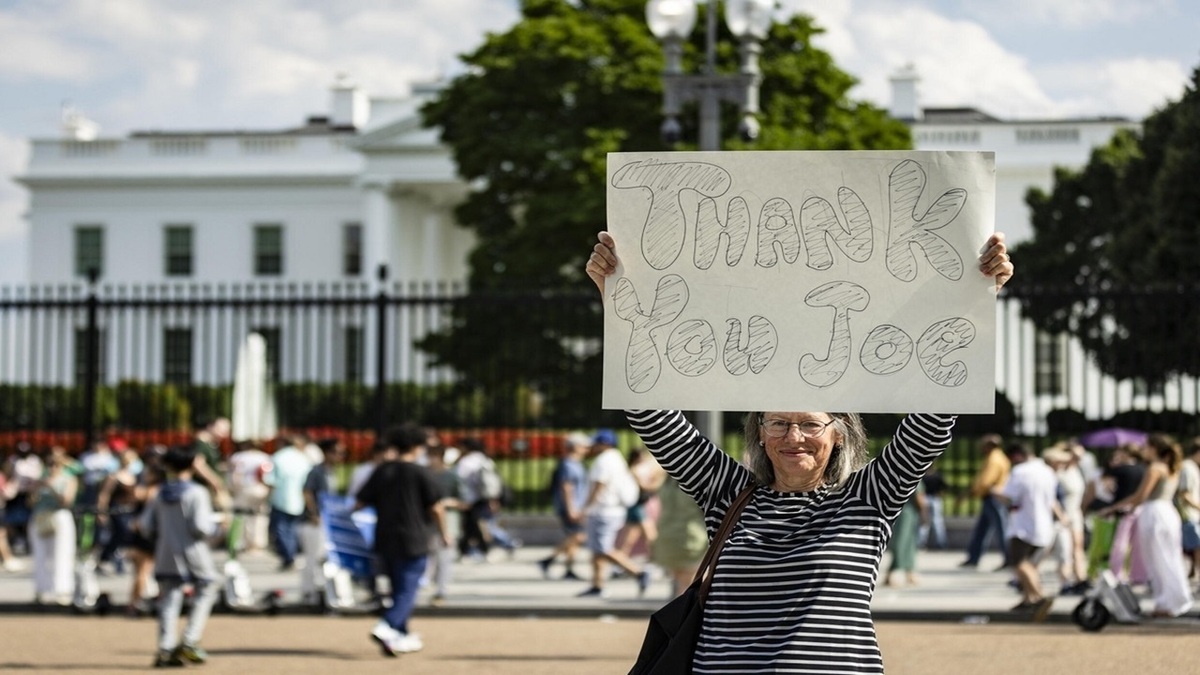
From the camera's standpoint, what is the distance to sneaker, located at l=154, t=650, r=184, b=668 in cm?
1087

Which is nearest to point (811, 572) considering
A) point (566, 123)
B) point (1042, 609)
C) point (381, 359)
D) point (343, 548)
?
point (1042, 609)

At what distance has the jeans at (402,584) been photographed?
442 inches

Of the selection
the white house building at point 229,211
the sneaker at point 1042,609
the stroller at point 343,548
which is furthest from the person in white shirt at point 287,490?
the white house building at point 229,211

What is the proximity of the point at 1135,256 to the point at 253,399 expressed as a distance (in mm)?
14675

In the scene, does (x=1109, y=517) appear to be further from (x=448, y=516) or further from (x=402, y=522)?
(x=448, y=516)

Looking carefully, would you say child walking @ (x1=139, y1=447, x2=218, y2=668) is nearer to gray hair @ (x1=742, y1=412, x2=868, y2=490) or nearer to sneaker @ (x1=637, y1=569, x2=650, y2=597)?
sneaker @ (x1=637, y1=569, x2=650, y2=597)

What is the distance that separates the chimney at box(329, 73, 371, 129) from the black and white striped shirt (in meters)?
60.8

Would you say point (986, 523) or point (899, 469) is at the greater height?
point (899, 469)

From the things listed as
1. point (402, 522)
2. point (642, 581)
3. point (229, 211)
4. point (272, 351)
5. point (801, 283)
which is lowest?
point (642, 581)

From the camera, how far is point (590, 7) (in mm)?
32156

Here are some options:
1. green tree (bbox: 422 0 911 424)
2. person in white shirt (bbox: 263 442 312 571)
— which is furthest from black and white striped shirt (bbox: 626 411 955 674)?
green tree (bbox: 422 0 911 424)

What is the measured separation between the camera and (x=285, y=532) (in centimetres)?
1845

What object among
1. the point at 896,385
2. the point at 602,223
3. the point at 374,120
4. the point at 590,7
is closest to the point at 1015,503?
the point at 896,385

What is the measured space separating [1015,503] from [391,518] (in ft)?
18.2
